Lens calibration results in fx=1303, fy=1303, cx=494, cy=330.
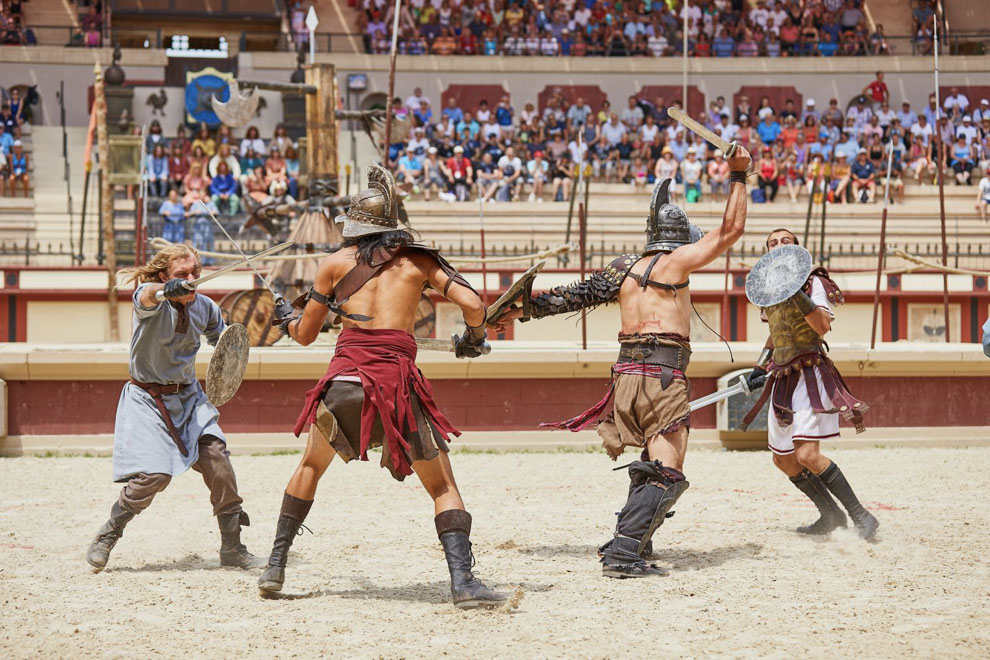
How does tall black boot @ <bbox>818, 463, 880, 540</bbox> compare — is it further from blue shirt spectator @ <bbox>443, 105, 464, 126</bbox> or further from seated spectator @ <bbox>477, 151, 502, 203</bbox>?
blue shirt spectator @ <bbox>443, 105, 464, 126</bbox>

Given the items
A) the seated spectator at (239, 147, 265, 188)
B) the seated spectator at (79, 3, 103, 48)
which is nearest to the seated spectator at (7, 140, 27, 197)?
the seated spectator at (239, 147, 265, 188)

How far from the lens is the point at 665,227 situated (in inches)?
224

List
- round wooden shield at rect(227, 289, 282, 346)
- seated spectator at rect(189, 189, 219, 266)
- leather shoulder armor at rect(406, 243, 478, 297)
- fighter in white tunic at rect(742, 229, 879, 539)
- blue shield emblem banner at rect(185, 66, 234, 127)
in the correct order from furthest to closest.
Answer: blue shield emblem banner at rect(185, 66, 234, 127) → seated spectator at rect(189, 189, 219, 266) → round wooden shield at rect(227, 289, 282, 346) → fighter in white tunic at rect(742, 229, 879, 539) → leather shoulder armor at rect(406, 243, 478, 297)

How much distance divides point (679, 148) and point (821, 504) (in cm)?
1525

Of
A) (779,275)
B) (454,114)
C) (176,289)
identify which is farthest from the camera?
(454,114)

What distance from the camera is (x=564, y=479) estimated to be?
26.9 feet

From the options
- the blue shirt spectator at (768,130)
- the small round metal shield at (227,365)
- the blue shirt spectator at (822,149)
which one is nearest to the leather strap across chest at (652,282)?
the small round metal shield at (227,365)

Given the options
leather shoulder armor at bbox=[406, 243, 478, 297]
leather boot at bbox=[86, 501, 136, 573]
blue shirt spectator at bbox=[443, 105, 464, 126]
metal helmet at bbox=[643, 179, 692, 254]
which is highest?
blue shirt spectator at bbox=[443, 105, 464, 126]

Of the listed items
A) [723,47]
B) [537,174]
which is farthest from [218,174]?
[723,47]

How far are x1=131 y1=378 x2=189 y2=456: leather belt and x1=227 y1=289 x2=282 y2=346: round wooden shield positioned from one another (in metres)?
4.99

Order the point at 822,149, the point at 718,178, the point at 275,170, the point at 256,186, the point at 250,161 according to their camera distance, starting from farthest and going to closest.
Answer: the point at 822,149 → the point at 718,178 → the point at 250,161 → the point at 275,170 → the point at 256,186

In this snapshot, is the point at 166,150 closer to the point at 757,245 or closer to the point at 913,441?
the point at 757,245

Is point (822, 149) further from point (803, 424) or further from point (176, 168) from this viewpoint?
point (803, 424)

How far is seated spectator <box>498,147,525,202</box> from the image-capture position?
19375mm
